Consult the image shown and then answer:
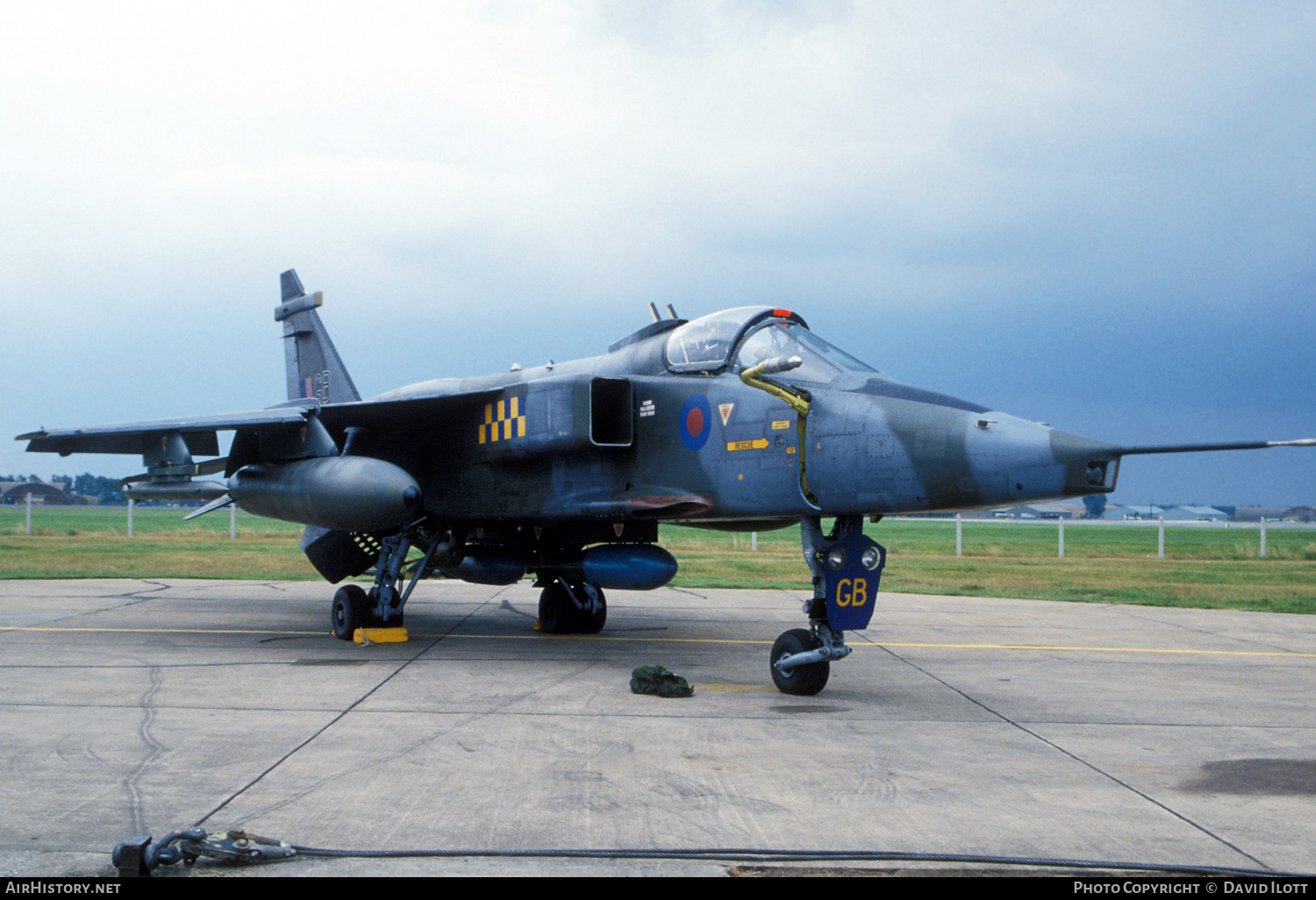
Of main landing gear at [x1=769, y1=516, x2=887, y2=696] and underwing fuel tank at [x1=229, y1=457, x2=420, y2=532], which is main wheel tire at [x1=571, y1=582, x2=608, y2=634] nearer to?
underwing fuel tank at [x1=229, y1=457, x2=420, y2=532]

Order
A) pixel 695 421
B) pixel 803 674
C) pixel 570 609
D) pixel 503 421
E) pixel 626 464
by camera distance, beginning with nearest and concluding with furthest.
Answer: pixel 803 674 → pixel 695 421 → pixel 626 464 → pixel 503 421 → pixel 570 609

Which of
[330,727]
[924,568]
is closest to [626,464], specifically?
[330,727]

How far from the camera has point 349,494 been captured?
981cm

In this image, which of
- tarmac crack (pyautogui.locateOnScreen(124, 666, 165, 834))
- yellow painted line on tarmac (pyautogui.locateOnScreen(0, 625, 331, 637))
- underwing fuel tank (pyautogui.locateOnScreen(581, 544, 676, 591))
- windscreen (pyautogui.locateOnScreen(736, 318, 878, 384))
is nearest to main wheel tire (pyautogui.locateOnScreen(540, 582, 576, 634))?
underwing fuel tank (pyautogui.locateOnScreen(581, 544, 676, 591))

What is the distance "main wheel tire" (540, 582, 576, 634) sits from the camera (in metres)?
12.2

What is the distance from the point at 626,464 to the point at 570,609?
11.0 feet

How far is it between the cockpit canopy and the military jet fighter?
2 cm

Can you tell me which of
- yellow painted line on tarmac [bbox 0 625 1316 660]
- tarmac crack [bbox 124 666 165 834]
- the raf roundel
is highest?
the raf roundel

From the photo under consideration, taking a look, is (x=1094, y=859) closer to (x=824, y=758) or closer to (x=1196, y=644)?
(x=824, y=758)

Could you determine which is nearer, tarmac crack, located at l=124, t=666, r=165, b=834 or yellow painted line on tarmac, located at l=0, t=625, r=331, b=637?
tarmac crack, located at l=124, t=666, r=165, b=834

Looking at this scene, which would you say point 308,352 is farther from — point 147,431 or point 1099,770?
point 1099,770

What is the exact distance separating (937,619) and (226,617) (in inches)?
398
